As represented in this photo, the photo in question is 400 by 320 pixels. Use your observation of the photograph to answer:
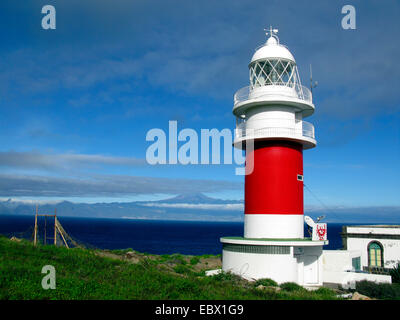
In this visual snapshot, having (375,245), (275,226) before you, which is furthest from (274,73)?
(375,245)

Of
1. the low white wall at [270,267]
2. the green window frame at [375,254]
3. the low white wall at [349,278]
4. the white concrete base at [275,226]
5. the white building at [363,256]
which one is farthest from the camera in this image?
the green window frame at [375,254]

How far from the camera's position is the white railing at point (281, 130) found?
69.1 ft

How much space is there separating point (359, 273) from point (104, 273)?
1610 centimetres

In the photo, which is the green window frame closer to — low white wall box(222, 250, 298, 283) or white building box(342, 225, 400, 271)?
white building box(342, 225, 400, 271)

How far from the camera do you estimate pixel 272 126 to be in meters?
21.4

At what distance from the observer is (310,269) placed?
21.5 metres

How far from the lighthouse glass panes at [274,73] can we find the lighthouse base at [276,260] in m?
10.2

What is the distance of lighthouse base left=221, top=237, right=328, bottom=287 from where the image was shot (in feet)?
63.7

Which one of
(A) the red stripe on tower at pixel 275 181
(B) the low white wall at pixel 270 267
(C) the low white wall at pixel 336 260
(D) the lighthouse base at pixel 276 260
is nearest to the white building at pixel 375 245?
(C) the low white wall at pixel 336 260

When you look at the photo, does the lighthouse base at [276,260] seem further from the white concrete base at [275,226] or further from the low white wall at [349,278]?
the white concrete base at [275,226]

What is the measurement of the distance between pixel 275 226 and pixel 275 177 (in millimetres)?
3015
